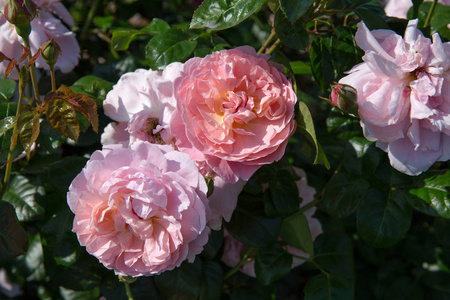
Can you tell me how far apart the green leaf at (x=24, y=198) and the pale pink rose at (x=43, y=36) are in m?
0.22

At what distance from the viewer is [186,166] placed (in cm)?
76

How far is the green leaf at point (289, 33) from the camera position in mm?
832

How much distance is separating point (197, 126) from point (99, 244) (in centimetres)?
23

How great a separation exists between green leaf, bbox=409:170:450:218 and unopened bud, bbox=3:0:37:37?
736 millimetres

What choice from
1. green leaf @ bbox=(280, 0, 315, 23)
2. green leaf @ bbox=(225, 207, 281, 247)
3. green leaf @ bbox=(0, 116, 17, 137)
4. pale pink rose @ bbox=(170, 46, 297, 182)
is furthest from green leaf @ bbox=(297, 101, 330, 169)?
green leaf @ bbox=(0, 116, 17, 137)

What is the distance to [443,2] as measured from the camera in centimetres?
120

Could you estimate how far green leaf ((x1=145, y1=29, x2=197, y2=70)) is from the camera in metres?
0.93

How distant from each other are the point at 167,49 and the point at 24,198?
42 cm

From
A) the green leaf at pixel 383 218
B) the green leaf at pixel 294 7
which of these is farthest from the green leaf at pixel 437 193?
the green leaf at pixel 294 7

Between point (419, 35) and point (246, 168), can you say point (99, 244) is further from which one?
point (419, 35)

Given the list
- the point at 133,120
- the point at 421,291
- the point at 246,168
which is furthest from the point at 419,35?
the point at 421,291

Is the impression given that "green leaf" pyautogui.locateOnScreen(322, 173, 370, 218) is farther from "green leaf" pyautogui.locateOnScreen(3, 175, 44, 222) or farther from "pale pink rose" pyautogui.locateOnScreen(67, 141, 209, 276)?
"green leaf" pyautogui.locateOnScreen(3, 175, 44, 222)

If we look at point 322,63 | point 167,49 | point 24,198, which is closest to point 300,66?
point 322,63

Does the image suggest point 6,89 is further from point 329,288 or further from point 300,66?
point 329,288
